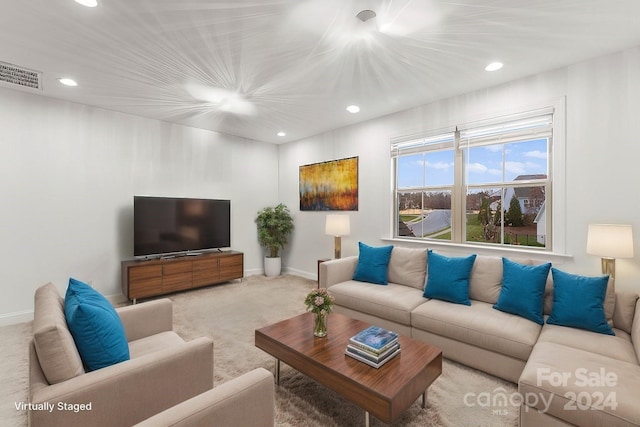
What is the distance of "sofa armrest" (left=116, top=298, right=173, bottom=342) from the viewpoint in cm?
203

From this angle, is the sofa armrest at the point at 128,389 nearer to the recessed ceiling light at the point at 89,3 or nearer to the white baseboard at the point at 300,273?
the recessed ceiling light at the point at 89,3

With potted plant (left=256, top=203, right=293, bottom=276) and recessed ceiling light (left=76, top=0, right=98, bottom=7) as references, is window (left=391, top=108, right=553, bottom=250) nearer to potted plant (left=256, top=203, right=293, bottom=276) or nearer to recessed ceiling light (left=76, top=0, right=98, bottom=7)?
potted plant (left=256, top=203, right=293, bottom=276)

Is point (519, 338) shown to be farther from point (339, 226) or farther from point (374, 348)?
point (339, 226)

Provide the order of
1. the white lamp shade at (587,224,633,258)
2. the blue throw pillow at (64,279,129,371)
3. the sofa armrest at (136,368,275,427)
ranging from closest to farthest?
the sofa armrest at (136,368,275,427), the blue throw pillow at (64,279,129,371), the white lamp shade at (587,224,633,258)

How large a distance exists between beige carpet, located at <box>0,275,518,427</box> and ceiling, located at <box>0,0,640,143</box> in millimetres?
2738

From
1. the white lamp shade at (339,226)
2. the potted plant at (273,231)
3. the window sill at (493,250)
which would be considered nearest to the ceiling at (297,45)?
the white lamp shade at (339,226)

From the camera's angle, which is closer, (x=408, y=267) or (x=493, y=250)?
(x=493, y=250)

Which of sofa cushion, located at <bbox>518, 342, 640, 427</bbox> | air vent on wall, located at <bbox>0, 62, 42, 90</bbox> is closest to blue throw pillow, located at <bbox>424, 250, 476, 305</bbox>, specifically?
sofa cushion, located at <bbox>518, 342, 640, 427</bbox>

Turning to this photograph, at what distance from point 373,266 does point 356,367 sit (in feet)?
5.92

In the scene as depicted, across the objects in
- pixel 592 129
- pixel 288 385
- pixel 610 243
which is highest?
pixel 592 129

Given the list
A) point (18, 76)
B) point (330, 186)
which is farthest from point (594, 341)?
point (18, 76)

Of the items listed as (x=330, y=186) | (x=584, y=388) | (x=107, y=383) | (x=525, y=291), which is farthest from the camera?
(x=330, y=186)

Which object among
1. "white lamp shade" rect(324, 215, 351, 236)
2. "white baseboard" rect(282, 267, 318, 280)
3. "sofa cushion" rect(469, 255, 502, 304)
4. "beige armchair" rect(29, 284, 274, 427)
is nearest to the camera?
"beige armchair" rect(29, 284, 274, 427)

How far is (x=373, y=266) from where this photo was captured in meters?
3.49
